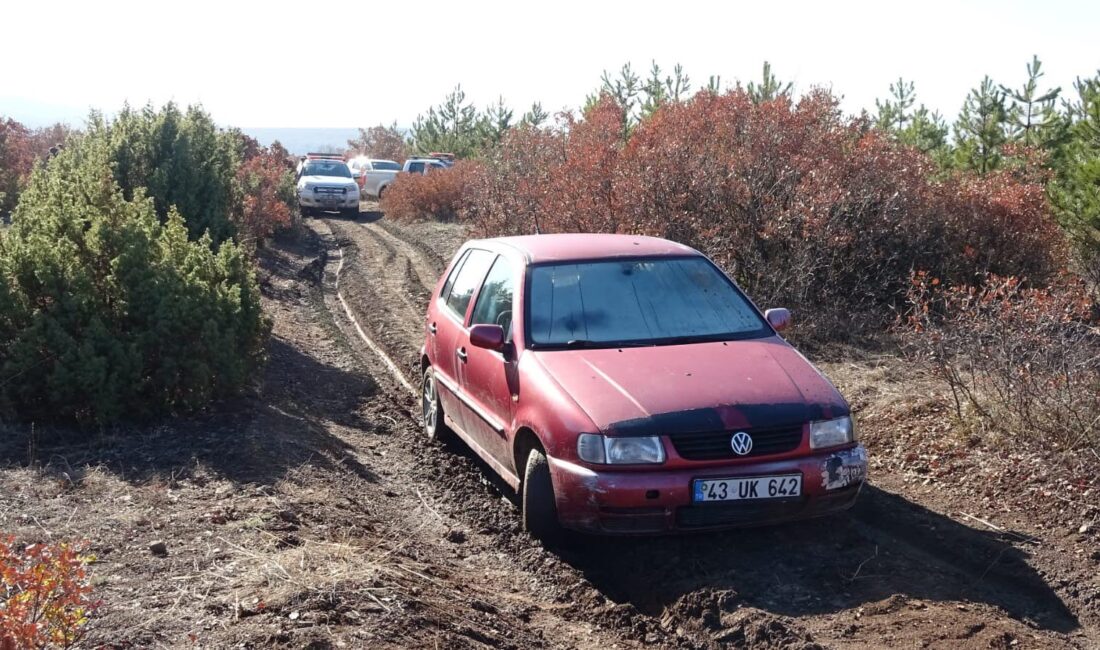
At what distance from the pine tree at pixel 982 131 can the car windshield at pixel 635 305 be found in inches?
Answer: 518

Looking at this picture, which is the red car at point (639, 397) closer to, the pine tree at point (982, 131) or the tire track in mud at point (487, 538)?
the tire track in mud at point (487, 538)

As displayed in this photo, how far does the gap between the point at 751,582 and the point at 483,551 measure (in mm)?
1560

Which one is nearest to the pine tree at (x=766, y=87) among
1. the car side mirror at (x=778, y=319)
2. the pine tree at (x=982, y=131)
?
the pine tree at (x=982, y=131)

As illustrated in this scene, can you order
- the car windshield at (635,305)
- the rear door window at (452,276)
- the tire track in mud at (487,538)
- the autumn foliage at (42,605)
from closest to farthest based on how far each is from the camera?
1. the autumn foliage at (42,605)
2. the tire track in mud at (487,538)
3. the car windshield at (635,305)
4. the rear door window at (452,276)

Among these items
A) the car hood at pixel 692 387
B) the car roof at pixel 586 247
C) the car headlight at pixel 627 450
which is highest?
the car roof at pixel 586 247

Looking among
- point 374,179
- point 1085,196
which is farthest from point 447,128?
point 1085,196

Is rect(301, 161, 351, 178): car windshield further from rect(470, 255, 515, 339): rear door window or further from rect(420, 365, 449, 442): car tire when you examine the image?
rect(470, 255, 515, 339): rear door window

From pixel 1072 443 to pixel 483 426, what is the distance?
11.7 feet

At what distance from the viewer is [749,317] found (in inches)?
260

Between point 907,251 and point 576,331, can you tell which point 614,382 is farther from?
point 907,251

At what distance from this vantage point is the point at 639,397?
17.6 feet

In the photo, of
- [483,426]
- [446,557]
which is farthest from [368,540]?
[483,426]

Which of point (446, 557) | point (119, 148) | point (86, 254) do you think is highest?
point (119, 148)

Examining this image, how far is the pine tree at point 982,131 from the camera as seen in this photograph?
61.3 feet
